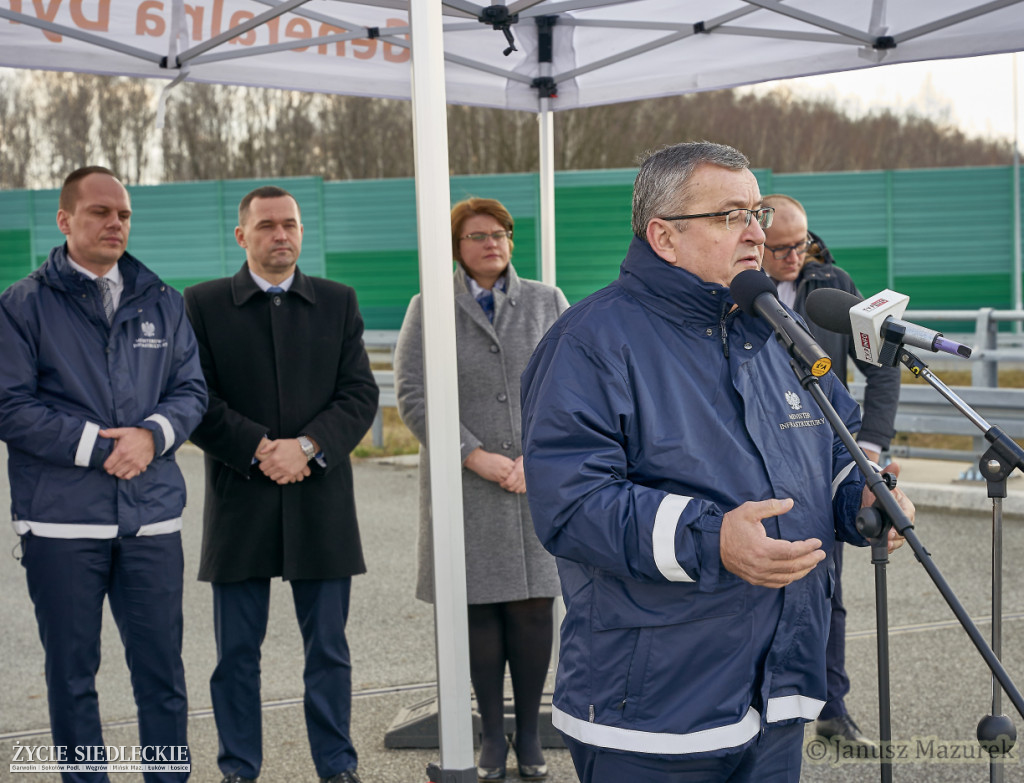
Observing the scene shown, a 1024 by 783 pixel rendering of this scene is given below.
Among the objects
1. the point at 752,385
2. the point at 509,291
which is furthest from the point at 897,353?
the point at 509,291

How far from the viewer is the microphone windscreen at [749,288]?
7.29 ft

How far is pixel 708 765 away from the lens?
2.33m

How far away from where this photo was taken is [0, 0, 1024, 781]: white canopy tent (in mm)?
4363

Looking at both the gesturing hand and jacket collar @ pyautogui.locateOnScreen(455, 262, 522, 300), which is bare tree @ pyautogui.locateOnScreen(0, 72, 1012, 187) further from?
the gesturing hand

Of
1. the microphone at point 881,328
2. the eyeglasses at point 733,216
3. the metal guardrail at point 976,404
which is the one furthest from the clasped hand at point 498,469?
the metal guardrail at point 976,404

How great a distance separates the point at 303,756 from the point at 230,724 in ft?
1.70

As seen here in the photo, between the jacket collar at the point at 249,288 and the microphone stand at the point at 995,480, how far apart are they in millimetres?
2684

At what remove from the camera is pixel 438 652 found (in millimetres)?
2971

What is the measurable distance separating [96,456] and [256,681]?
1.09 meters

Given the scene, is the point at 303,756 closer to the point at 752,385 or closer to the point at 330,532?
the point at 330,532

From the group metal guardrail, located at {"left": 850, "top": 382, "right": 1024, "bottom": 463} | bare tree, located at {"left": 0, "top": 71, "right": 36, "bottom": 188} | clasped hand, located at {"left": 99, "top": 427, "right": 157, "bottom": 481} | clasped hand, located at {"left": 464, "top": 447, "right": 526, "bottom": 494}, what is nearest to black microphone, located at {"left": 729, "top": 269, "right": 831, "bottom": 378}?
clasped hand, located at {"left": 464, "top": 447, "right": 526, "bottom": 494}

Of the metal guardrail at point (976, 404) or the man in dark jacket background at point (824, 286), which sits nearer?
the man in dark jacket background at point (824, 286)

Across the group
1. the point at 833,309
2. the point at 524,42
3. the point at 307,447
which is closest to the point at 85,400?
the point at 307,447

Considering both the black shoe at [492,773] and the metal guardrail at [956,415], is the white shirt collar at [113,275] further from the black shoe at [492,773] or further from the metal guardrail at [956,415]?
the metal guardrail at [956,415]
